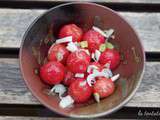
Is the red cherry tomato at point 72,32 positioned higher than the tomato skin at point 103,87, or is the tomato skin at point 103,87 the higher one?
the red cherry tomato at point 72,32

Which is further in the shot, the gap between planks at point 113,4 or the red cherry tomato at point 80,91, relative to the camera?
the gap between planks at point 113,4

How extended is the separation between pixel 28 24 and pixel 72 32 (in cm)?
14

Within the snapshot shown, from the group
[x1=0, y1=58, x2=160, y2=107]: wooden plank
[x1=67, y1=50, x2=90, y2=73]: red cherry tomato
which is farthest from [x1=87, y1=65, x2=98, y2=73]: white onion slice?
[x1=0, y1=58, x2=160, y2=107]: wooden plank

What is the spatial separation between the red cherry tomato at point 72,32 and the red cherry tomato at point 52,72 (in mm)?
81

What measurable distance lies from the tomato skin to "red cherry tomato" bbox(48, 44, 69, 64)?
10 centimetres

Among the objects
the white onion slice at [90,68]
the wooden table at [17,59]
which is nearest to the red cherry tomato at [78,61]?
the white onion slice at [90,68]

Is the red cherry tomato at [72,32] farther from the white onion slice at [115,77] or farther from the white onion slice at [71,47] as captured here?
the white onion slice at [115,77]

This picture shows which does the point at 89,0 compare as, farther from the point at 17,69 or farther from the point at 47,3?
the point at 17,69

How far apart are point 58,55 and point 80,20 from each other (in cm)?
12

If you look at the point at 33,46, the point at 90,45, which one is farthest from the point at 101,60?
the point at 33,46

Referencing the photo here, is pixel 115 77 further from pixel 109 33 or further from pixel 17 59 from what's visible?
pixel 17 59

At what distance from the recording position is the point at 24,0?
35.5 inches

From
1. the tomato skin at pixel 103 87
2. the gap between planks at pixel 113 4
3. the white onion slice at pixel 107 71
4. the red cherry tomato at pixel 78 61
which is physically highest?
the gap between planks at pixel 113 4

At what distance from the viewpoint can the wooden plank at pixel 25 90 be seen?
0.81 meters
